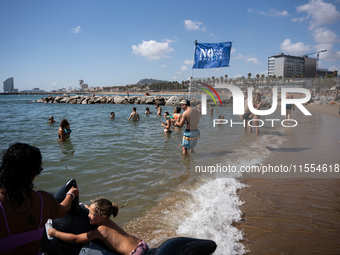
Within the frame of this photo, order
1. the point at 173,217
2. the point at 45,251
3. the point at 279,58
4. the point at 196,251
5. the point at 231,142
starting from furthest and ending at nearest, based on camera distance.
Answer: the point at 279,58 < the point at 231,142 < the point at 173,217 < the point at 45,251 < the point at 196,251

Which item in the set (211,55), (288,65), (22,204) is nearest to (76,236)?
(22,204)

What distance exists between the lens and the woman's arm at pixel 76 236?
2246 millimetres

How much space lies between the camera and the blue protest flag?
12.5 metres

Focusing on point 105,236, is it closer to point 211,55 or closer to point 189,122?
point 189,122

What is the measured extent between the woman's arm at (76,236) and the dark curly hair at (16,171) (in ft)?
2.36

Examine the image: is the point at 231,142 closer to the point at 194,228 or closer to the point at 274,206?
the point at 274,206

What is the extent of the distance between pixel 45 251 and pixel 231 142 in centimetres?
853

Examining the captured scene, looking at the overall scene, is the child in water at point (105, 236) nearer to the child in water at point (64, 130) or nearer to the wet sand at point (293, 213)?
the wet sand at point (293, 213)

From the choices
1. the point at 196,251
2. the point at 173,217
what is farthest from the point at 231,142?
the point at 196,251

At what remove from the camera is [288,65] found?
127812 millimetres

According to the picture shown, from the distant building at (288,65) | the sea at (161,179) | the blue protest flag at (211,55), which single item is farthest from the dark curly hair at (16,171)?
the distant building at (288,65)

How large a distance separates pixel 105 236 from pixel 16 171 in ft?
3.54

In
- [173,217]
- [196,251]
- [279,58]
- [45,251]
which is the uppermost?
[279,58]

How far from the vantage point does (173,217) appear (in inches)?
151
